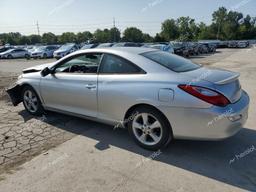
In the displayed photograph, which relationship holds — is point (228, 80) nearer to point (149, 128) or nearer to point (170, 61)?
point (170, 61)

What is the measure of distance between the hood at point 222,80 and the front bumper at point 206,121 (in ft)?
0.50

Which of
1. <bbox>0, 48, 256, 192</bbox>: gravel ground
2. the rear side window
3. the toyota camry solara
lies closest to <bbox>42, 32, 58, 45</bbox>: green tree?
the toyota camry solara

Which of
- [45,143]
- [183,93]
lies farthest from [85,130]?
[183,93]

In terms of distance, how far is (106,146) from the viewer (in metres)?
4.27

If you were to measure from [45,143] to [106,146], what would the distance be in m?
1.05

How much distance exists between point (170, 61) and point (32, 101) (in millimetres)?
3195

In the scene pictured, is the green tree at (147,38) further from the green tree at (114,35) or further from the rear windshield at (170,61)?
the rear windshield at (170,61)

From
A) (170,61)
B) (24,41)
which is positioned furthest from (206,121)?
(24,41)

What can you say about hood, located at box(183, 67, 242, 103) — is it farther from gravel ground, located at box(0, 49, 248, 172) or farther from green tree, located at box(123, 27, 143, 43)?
green tree, located at box(123, 27, 143, 43)

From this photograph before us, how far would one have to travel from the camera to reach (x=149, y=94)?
147 inches

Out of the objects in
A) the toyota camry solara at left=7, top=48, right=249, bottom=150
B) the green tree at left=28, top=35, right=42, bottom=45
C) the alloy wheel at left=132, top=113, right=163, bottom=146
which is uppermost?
the green tree at left=28, top=35, right=42, bottom=45

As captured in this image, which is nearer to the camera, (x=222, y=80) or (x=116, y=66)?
(x=222, y=80)

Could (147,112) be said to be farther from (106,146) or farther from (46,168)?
(46,168)

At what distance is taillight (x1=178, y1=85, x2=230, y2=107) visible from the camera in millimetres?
3412
